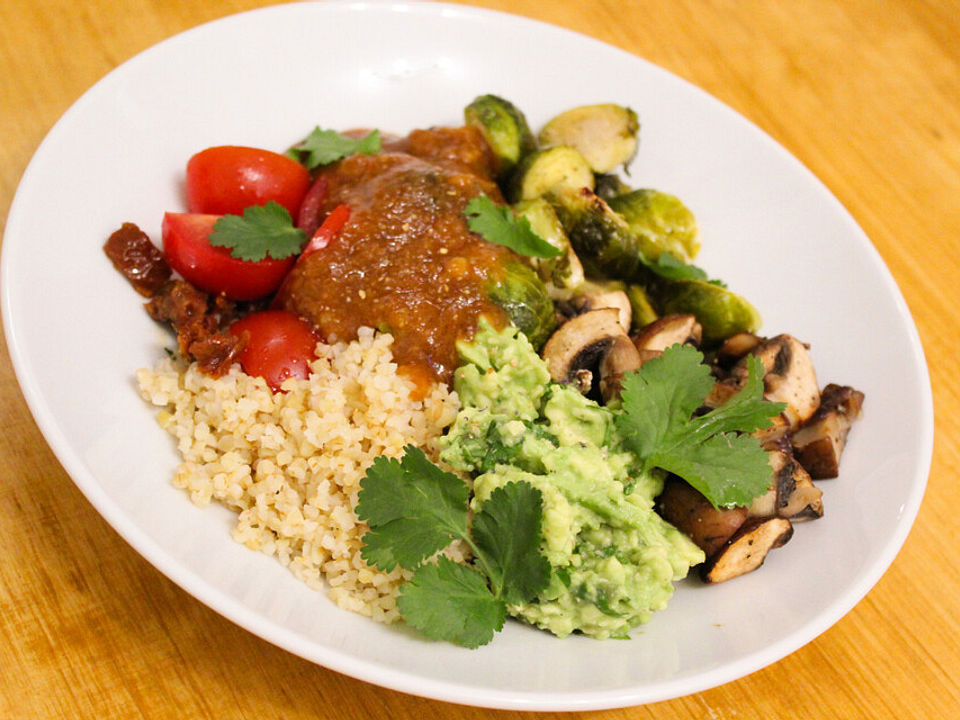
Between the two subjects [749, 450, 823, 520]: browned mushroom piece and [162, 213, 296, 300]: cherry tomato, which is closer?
[749, 450, 823, 520]: browned mushroom piece

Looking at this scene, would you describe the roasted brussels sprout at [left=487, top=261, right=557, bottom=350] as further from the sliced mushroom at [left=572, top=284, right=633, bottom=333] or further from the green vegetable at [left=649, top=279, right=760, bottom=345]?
the green vegetable at [left=649, top=279, right=760, bottom=345]

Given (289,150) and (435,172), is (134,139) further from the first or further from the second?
(435,172)

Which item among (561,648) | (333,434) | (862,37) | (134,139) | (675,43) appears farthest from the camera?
(862,37)

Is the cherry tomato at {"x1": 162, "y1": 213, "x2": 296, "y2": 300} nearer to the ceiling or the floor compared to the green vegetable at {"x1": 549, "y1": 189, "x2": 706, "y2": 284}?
nearer to the floor

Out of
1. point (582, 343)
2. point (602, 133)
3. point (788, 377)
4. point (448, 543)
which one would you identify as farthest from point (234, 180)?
point (788, 377)

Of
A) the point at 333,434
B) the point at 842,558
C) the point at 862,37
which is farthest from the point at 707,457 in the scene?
the point at 862,37

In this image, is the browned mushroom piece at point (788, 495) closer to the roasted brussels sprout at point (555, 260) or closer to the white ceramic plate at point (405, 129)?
the white ceramic plate at point (405, 129)

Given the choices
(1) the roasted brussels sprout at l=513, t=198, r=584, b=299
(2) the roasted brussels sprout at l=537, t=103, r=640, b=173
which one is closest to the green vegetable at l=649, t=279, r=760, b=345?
(1) the roasted brussels sprout at l=513, t=198, r=584, b=299

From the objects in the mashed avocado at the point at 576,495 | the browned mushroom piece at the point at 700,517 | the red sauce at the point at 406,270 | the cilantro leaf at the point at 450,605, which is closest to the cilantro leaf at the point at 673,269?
the red sauce at the point at 406,270
